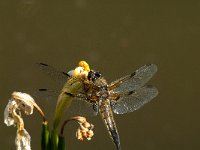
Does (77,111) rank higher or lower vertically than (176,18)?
lower

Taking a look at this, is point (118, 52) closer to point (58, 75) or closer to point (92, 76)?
point (58, 75)

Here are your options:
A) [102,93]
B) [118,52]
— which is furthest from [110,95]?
[118,52]

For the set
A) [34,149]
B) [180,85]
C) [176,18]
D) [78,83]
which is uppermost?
[176,18]

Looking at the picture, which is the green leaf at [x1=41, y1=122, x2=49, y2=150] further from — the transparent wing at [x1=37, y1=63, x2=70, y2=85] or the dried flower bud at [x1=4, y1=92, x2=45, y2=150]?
the transparent wing at [x1=37, y1=63, x2=70, y2=85]

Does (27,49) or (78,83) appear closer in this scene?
(78,83)

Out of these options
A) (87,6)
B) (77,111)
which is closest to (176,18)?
(87,6)

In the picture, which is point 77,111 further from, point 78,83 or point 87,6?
point 87,6
